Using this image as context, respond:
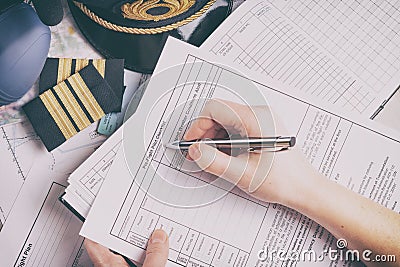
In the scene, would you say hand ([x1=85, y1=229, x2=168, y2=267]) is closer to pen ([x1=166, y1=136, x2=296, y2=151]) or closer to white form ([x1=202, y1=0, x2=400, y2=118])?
pen ([x1=166, y1=136, x2=296, y2=151])

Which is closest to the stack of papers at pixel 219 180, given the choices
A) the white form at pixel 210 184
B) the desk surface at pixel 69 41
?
the white form at pixel 210 184

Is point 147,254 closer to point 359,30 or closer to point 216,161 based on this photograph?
point 216,161

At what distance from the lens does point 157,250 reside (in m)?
0.63

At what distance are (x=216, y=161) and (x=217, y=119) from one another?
0.06 m

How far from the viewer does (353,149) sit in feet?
2.19

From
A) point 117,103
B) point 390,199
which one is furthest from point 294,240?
point 117,103

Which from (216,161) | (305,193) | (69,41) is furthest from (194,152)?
(69,41)

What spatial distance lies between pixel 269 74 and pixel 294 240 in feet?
0.64

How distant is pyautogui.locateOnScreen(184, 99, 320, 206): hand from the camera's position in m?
0.61

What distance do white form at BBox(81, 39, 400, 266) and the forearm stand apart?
26mm

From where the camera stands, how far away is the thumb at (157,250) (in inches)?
24.5

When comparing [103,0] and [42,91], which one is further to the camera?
[42,91]

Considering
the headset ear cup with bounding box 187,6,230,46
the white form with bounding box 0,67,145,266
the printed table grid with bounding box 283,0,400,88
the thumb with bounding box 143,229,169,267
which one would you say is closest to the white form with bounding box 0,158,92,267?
the white form with bounding box 0,67,145,266

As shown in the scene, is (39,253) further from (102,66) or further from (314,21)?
(314,21)
